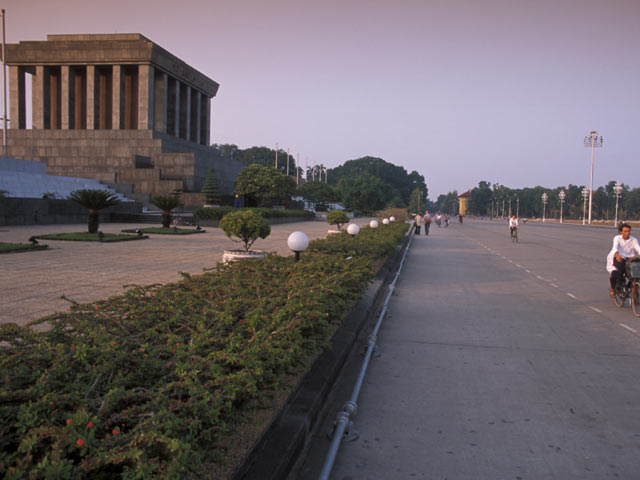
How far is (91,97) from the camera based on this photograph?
51.4 meters

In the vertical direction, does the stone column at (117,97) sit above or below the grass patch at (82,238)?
above

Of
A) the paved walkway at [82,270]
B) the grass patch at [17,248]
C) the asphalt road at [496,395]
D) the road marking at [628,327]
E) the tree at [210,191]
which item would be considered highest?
the tree at [210,191]

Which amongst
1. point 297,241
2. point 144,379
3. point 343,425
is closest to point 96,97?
point 297,241

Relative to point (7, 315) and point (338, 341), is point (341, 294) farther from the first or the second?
point (7, 315)

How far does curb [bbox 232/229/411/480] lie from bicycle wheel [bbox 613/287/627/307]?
6.15 meters

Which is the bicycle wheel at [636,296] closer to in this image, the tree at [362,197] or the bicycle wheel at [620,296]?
the bicycle wheel at [620,296]

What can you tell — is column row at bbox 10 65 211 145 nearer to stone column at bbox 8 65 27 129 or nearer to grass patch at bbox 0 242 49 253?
stone column at bbox 8 65 27 129

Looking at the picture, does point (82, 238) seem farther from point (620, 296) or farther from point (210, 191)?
point (210, 191)

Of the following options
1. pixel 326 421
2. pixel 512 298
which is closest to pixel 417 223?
pixel 512 298

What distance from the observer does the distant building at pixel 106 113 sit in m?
46.6

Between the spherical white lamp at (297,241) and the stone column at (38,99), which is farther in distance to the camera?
the stone column at (38,99)

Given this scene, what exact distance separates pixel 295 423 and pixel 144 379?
102cm

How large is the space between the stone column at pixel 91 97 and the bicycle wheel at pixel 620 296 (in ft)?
173

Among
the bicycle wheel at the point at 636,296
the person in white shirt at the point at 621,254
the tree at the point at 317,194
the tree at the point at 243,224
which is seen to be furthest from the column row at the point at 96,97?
the bicycle wheel at the point at 636,296
